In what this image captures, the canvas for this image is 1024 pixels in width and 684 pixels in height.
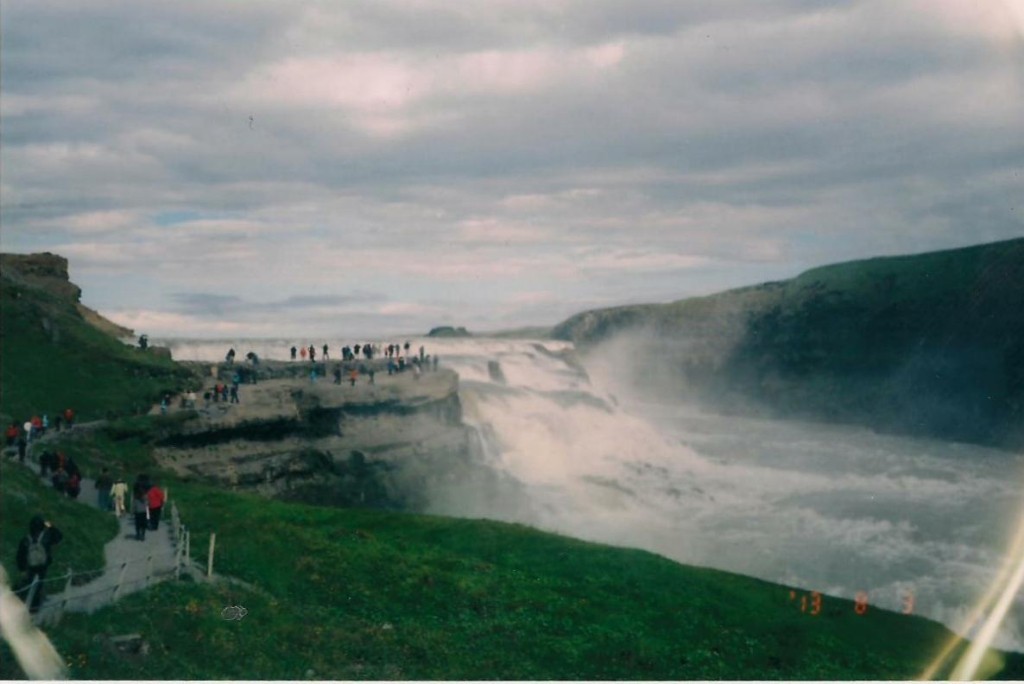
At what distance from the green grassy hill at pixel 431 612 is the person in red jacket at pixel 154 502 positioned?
1.46 meters

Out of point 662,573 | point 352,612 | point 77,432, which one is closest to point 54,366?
point 77,432

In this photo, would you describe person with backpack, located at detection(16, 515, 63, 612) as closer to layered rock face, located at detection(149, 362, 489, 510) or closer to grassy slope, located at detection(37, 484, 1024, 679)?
grassy slope, located at detection(37, 484, 1024, 679)

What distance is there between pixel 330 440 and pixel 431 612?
25.7 meters

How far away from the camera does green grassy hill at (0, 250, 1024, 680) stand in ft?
57.4

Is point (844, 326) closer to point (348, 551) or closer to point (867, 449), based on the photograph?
point (867, 449)

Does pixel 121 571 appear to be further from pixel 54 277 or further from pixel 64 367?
pixel 54 277

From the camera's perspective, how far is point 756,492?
5656cm

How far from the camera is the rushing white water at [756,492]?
126 ft

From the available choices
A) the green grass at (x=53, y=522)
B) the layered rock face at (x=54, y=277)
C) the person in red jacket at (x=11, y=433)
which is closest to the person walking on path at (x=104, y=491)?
the green grass at (x=53, y=522)

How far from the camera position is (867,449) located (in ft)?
259

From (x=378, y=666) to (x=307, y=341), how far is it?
101 metres

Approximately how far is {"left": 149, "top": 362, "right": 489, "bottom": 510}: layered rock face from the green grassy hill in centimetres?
616

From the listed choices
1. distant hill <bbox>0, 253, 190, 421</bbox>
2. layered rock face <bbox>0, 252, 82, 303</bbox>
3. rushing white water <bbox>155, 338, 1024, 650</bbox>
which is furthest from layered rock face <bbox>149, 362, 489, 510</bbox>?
layered rock face <bbox>0, 252, 82, 303</bbox>

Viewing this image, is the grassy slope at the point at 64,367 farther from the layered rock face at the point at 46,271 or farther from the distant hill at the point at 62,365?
the layered rock face at the point at 46,271
